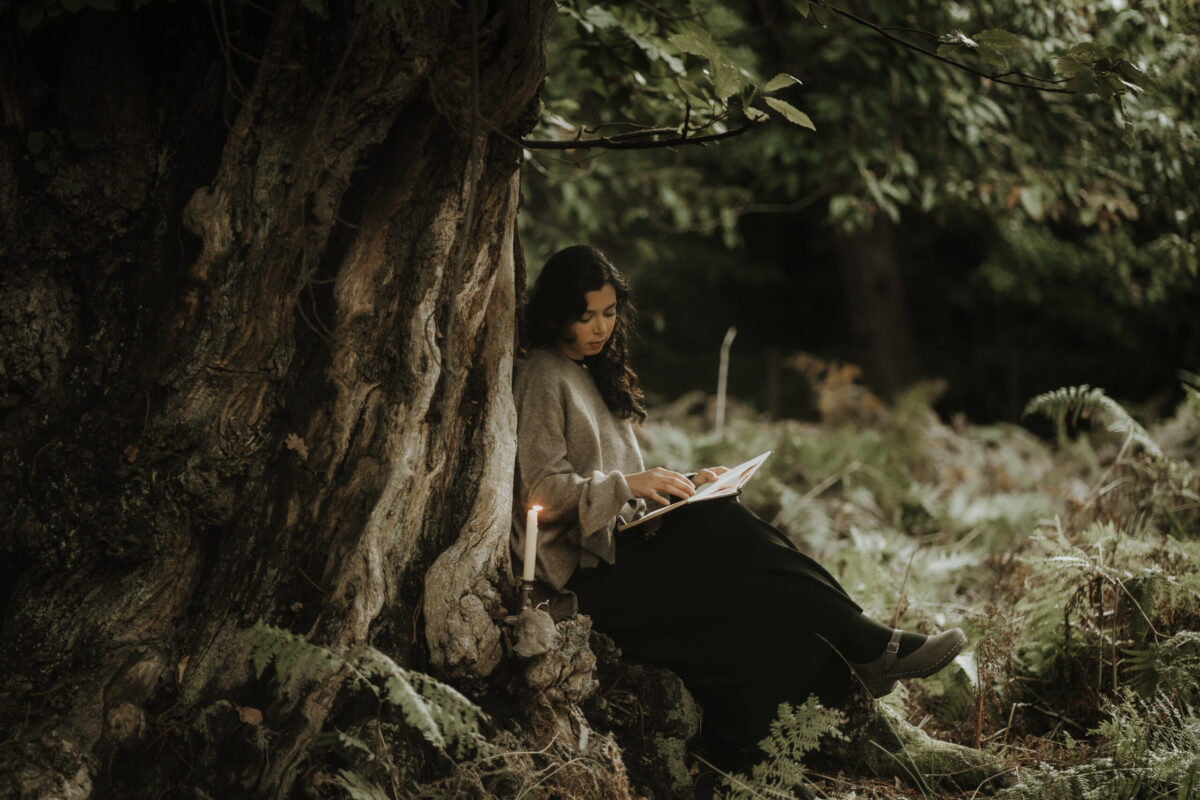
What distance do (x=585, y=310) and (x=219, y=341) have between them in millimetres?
1304

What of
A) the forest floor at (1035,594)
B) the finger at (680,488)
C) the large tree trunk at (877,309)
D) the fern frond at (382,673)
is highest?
the fern frond at (382,673)

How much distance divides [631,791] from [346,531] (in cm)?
119

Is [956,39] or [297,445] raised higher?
[956,39]

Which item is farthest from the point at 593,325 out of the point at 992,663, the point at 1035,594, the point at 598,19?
the point at 1035,594

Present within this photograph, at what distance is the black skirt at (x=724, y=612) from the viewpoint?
3.02 metres

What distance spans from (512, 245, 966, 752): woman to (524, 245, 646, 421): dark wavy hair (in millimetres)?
23

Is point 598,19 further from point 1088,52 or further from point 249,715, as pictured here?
point 249,715

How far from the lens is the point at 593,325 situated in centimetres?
324

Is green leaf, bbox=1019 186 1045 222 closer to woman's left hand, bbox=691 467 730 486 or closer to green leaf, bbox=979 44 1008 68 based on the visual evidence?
green leaf, bbox=979 44 1008 68

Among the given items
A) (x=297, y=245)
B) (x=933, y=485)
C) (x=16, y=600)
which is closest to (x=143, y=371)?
(x=297, y=245)

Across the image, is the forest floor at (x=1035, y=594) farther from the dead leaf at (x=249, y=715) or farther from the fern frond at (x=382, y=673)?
the dead leaf at (x=249, y=715)

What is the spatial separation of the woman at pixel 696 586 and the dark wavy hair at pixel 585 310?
23mm

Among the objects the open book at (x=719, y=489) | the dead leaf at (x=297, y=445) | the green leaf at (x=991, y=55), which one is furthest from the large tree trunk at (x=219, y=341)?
the green leaf at (x=991, y=55)

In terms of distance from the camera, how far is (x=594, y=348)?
10.9 ft
